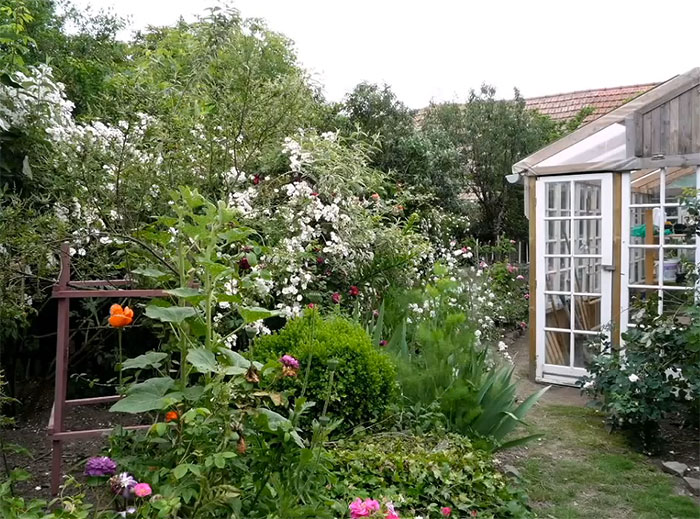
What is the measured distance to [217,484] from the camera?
183cm

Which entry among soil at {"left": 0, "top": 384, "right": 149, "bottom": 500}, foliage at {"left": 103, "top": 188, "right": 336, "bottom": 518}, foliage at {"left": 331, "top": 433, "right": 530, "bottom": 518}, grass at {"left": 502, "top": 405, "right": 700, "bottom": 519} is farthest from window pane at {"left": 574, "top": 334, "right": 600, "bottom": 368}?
foliage at {"left": 103, "top": 188, "right": 336, "bottom": 518}

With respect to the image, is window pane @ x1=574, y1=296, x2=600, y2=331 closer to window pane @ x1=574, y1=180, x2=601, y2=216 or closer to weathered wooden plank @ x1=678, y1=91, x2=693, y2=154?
window pane @ x1=574, y1=180, x2=601, y2=216

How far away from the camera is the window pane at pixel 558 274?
564 cm

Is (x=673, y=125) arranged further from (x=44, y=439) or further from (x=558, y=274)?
(x=44, y=439)

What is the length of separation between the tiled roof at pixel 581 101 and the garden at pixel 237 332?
7.47 m

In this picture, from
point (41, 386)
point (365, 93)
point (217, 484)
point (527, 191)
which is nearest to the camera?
point (217, 484)

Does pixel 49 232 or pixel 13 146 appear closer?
pixel 49 232

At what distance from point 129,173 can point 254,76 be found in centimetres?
103

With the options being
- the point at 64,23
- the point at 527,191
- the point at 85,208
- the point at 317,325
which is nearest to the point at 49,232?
the point at 85,208

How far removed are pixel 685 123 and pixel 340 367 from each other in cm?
373

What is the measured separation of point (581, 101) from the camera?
12164 mm

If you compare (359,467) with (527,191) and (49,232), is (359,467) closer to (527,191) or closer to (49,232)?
(49,232)

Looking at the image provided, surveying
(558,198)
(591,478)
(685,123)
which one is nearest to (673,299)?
(558,198)

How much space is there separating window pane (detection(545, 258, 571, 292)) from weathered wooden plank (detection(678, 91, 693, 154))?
134 centimetres
